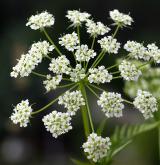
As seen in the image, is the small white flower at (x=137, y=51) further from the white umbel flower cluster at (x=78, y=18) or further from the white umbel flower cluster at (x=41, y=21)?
the white umbel flower cluster at (x=41, y=21)

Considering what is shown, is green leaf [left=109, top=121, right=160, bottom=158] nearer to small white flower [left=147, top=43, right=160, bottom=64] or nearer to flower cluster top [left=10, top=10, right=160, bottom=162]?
flower cluster top [left=10, top=10, right=160, bottom=162]

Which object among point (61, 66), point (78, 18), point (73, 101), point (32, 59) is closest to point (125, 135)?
point (73, 101)

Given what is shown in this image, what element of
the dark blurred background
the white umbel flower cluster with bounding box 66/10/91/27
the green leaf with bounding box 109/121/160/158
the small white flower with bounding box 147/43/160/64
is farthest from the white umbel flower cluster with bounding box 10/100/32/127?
the dark blurred background

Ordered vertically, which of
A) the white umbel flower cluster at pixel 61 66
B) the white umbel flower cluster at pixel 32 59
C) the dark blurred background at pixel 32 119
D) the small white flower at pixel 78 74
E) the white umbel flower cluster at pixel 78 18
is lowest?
the small white flower at pixel 78 74

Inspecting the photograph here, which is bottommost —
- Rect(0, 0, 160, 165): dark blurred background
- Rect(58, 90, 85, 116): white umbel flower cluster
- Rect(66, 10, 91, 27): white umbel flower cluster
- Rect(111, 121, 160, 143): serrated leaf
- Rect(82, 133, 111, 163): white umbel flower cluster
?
Rect(82, 133, 111, 163): white umbel flower cluster

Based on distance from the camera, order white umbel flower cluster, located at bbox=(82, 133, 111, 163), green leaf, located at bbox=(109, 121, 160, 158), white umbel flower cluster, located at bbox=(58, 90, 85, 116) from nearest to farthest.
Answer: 1. white umbel flower cluster, located at bbox=(82, 133, 111, 163)
2. white umbel flower cluster, located at bbox=(58, 90, 85, 116)
3. green leaf, located at bbox=(109, 121, 160, 158)

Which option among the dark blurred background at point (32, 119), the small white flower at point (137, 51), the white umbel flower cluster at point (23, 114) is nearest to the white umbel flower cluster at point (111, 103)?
the small white flower at point (137, 51)

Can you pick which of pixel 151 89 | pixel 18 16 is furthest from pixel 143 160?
pixel 18 16

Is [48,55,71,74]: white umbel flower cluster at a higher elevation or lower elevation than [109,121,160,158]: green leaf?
higher

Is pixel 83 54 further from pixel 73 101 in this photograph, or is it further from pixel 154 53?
pixel 154 53
